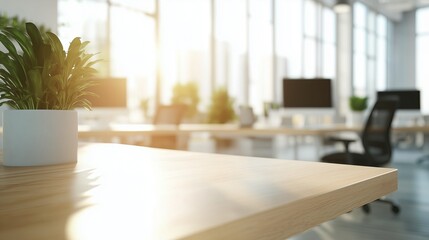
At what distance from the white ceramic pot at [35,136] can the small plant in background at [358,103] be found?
15.8 ft

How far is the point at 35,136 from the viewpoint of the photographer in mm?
985

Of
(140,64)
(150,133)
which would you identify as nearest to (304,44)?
(140,64)

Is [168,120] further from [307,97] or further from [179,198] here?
[179,198]

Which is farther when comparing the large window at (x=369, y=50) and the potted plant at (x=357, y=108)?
the large window at (x=369, y=50)

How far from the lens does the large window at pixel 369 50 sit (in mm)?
14211

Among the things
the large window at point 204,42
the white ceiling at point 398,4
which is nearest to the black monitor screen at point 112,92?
the large window at point 204,42

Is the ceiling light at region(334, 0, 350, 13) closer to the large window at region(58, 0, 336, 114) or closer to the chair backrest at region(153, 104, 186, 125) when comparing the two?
the large window at region(58, 0, 336, 114)

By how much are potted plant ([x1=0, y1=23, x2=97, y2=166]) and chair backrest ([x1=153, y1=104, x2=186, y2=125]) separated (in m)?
3.89

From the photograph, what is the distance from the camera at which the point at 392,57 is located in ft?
54.9

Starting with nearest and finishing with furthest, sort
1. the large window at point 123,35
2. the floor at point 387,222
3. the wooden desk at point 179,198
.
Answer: the wooden desk at point 179,198
the floor at point 387,222
the large window at point 123,35

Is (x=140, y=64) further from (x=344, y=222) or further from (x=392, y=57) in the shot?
(x=392, y=57)

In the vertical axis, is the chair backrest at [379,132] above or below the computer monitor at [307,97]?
below

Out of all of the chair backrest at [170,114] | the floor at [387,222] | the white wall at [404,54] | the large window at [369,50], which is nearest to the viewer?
the floor at [387,222]

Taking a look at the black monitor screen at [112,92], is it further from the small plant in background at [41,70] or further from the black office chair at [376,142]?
the small plant in background at [41,70]
